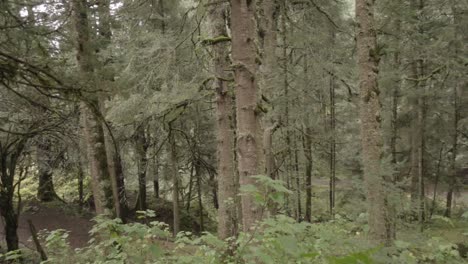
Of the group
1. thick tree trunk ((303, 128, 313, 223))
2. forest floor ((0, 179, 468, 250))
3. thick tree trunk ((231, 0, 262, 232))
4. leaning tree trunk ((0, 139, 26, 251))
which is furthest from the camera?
thick tree trunk ((303, 128, 313, 223))

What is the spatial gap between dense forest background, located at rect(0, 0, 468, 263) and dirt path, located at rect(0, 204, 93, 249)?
10 centimetres

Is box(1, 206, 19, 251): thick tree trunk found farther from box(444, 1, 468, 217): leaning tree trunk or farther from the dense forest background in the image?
box(444, 1, 468, 217): leaning tree trunk

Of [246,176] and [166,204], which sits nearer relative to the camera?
[246,176]

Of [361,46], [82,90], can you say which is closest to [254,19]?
[82,90]

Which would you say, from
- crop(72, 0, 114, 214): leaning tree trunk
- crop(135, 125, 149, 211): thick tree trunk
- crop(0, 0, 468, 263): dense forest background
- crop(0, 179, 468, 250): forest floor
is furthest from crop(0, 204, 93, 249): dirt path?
crop(72, 0, 114, 214): leaning tree trunk

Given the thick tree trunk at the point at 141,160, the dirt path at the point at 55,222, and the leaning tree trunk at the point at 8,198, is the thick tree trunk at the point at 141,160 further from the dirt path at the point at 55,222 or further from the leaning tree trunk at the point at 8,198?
the leaning tree trunk at the point at 8,198

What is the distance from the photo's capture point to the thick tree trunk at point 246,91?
162 inches

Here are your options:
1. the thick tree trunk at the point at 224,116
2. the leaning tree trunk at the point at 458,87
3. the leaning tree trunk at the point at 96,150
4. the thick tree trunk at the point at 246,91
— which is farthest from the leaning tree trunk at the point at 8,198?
the leaning tree trunk at the point at 458,87

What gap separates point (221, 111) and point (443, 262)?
500 centimetres

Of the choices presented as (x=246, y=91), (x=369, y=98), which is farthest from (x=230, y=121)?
(x=246, y=91)

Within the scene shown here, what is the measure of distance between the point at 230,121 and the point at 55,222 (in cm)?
1157

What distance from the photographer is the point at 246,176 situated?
4160 mm

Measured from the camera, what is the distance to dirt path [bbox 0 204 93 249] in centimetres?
1388

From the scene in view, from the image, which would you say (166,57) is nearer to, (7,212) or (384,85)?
(7,212)
